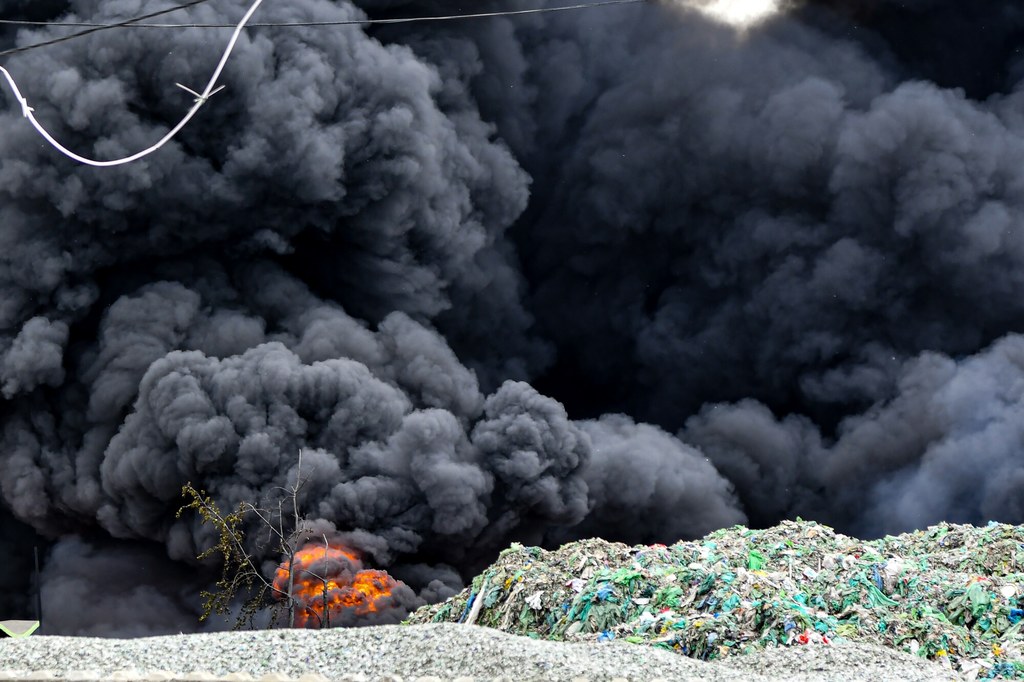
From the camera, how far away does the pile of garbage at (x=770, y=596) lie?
47.5 feet

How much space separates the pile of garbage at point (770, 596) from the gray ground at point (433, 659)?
1.09 m

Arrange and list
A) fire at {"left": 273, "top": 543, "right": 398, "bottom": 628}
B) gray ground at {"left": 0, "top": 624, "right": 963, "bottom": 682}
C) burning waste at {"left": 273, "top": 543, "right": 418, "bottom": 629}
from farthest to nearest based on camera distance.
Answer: fire at {"left": 273, "top": 543, "right": 398, "bottom": 628} < burning waste at {"left": 273, "top": 543, "right": 418, "bottom": 629} < gray ground at {"left": 0, "top": 624, "right": 963, "bottom": 682}

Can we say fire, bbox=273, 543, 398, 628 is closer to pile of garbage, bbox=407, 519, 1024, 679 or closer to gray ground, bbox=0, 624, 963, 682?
pile of garbage, bbox=407, 519, 1024, 679

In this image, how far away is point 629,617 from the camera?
1561cm

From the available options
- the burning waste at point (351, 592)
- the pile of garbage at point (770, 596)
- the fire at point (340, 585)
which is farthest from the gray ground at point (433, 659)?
the burning waste at point (351, 592)

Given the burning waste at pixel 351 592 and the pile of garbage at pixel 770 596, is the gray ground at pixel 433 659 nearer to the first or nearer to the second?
the pile of garbage at pixel 770 596

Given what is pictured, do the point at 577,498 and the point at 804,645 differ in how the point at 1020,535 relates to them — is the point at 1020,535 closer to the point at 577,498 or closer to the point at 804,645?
the point at 804,645

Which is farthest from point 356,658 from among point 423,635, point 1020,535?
point 1020,535

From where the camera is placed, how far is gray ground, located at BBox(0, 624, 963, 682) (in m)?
12.3

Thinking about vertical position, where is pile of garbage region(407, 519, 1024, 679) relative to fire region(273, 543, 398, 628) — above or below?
below

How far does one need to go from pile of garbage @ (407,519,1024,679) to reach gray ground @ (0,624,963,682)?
3.59 ft

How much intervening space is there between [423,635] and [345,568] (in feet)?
78.8

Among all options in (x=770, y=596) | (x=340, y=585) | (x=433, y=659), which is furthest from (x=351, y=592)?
(x=433, y=659)

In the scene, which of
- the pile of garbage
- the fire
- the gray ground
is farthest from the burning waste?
the gray ground
